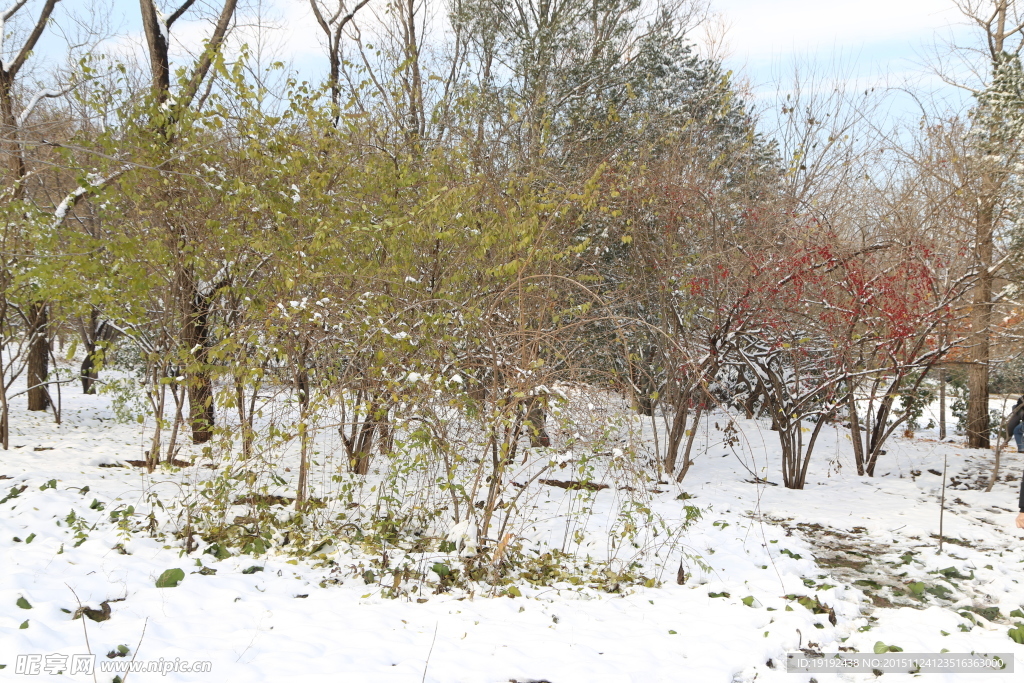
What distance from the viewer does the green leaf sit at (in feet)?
12.2

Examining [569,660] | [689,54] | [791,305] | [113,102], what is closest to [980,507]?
[791,305]

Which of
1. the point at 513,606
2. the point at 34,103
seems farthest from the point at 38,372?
the point at 513,606

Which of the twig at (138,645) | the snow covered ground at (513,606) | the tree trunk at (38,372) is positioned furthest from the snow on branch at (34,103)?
the twig at (138,645)

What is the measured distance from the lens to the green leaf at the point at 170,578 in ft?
12.2

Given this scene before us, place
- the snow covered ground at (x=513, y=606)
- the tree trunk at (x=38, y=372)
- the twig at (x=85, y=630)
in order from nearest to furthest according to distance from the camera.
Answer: the twig at (x=85, y=630) < the snow covered ground at (x=513, y=606) < the tree trunk at (x=38, y=372)

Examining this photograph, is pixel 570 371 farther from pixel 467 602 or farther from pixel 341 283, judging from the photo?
pixel 341 283

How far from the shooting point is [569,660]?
325cm

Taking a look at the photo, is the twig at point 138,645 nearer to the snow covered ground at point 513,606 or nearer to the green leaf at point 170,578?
the snow covered ground at point 513,606

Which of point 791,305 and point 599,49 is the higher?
point 599,49

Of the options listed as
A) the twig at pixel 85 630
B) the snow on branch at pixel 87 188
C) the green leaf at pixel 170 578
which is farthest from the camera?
the snow on branch at pixel 87 188

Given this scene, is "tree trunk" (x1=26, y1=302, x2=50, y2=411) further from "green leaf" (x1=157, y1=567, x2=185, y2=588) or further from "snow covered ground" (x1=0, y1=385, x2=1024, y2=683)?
"green leaf" (x1=157, y1=567, x2=185, y2=588)

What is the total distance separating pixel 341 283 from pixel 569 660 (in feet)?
11.2

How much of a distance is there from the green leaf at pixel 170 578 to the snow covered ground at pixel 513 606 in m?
0.05

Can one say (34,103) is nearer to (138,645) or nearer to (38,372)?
(38,372)
